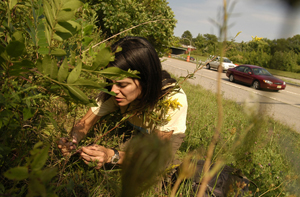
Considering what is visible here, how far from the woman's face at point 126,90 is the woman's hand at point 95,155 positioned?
332 mm

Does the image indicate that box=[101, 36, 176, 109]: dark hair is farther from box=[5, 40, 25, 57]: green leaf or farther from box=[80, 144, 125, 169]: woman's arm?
box=[5, 40, 25, 57]: green leaf

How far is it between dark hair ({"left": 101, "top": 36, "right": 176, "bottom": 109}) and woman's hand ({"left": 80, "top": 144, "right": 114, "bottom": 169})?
358mm

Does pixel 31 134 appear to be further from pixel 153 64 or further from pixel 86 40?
pixel 153 64

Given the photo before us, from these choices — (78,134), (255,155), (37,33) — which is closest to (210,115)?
(255,155)

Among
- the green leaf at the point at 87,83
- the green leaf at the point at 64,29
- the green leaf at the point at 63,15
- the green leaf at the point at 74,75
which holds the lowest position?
the green leaf at the point at 87,83

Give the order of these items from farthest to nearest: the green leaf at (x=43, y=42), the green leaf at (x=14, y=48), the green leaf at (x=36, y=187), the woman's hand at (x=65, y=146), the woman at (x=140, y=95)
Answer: the woman at (x=140, y=95)
the woman's hand at (x=65, y=146)
the green leaf at (x=43, y=42)
the green leaf at (x=14, y=48)
the green leaf at (x=36, y=187)

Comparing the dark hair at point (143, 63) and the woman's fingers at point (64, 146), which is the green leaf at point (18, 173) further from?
the dark hair at point (143, 63)

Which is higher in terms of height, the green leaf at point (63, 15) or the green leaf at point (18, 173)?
the green leaf at point (63, 15)

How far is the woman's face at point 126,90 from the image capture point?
4.41 feet

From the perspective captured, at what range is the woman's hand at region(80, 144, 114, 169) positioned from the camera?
1214mm

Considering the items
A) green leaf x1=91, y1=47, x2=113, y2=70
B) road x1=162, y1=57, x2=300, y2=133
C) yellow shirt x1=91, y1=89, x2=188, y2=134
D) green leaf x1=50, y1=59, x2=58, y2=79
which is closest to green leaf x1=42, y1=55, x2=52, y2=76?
green leaf x1=50, y1=59, x2=58, y2=79

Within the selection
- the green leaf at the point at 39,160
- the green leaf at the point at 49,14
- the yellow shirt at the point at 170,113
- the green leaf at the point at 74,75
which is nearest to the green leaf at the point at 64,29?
the green leaf at the point at 49,14

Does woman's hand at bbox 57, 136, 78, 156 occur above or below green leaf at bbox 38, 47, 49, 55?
below

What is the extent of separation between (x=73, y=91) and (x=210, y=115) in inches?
145
